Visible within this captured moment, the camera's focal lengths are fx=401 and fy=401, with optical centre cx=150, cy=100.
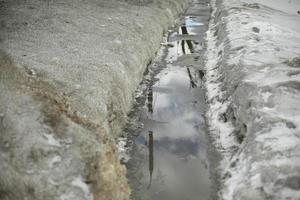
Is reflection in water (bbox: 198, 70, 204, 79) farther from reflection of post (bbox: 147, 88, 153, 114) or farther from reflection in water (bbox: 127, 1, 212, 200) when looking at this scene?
reflection of post (bbox: 147, 88, 153, 114)

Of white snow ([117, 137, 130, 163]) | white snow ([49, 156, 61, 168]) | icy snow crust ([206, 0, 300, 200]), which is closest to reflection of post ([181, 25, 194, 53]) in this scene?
icy snow crust ([206, 0, 300, 200])

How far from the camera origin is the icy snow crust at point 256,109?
388 inches

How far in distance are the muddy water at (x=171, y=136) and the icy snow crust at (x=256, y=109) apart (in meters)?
0.54

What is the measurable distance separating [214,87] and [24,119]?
1013cm

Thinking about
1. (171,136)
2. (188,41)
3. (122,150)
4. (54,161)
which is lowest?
(188,41)

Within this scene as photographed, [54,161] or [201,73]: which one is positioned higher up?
[54,161]

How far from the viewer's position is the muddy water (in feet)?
37.3

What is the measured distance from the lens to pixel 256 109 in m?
12.6

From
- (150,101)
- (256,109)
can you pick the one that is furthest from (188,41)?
(256,109)

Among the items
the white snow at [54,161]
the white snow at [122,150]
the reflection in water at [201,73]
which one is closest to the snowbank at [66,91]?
the white snow at [54,161]

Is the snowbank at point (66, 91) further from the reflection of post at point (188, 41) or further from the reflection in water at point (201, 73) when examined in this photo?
the reflection in water at point (201, 73)

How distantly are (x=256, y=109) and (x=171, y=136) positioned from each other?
3184mm

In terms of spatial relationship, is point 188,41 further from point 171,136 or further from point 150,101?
point 171,136

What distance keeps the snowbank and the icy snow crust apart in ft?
10.7
